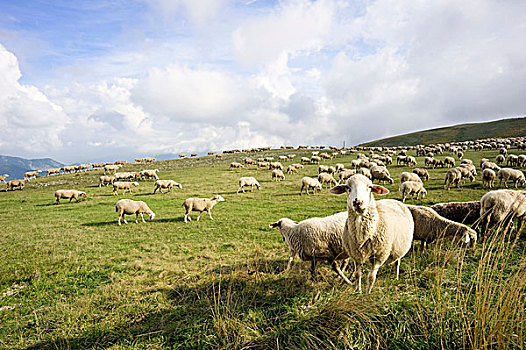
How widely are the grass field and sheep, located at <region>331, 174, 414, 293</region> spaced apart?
1.74 feet

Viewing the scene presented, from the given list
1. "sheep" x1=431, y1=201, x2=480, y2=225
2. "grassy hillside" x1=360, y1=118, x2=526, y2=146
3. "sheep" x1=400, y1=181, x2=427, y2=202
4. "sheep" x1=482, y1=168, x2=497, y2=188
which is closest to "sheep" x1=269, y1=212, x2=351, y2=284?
"sheep" x1=431, y1=201, x2=480, y2=225

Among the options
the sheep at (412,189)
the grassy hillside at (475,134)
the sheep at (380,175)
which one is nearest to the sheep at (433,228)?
the sheep at (412,189)

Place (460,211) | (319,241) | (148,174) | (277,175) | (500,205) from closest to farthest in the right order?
(319,241)
(500,205)
(460,211)
(277,175)
(148,174)

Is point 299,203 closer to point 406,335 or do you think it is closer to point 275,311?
point 275,311

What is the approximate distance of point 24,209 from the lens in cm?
2091

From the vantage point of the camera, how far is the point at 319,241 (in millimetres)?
6867

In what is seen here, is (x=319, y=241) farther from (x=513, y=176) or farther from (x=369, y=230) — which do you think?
(x=513, y=176)

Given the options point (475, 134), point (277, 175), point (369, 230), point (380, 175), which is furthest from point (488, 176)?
point (475, 134)

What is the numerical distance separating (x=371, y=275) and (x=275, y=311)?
222 cm

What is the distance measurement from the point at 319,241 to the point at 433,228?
4.42m

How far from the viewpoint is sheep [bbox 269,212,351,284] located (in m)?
6.74

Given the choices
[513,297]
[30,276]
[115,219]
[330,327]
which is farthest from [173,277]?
[115,219]

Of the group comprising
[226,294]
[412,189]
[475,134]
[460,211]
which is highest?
[475,134]

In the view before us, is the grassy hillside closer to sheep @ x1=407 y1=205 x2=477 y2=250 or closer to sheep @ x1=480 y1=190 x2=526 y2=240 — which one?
sheep @ x1=480 y1=190 x2=526 y2=240
